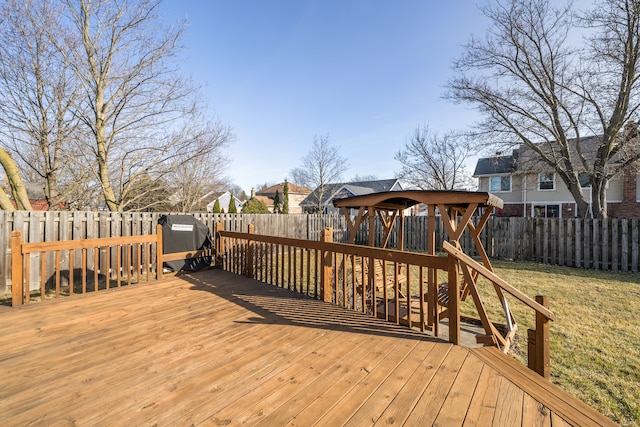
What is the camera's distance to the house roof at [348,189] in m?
28.9

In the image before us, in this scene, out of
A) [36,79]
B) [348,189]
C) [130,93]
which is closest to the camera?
[36,79]

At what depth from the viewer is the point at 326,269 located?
4098 millimetres

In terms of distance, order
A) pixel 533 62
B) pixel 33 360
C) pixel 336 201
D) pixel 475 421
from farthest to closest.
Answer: pixel 533 62, pixel 336 201, pixel 33 360, pixel 475 421

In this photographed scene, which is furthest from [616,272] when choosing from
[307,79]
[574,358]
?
[307,79]

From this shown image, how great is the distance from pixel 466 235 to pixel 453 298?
9.46 m

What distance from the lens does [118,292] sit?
14.8 feet

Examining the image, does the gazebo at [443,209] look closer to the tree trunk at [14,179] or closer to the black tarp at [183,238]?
the black tarp at [183,238]

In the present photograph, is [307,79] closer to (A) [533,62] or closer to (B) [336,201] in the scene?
(B) [336,201]

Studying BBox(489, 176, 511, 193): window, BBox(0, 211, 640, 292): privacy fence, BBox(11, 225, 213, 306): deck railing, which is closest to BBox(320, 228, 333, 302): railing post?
BBox(11, 225, 213, 306): deck railing

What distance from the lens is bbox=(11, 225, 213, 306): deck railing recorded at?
152 inches

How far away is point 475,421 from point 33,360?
3.63 m

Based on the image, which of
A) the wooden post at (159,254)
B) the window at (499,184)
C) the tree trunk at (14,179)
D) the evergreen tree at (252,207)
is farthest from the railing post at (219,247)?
the window at (499,184)

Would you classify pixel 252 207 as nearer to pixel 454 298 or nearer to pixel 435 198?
pixel 435 198

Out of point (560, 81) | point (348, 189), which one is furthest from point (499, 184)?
point (348, 189)
